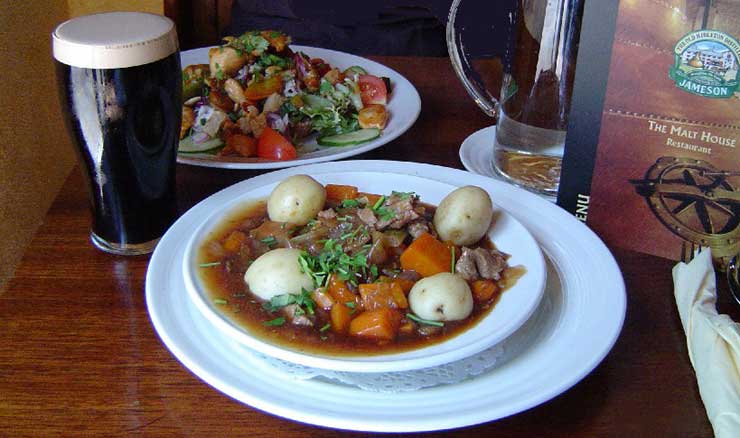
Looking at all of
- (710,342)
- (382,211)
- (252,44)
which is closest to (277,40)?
(252,44)

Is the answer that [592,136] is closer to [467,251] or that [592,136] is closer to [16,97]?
[467,251]

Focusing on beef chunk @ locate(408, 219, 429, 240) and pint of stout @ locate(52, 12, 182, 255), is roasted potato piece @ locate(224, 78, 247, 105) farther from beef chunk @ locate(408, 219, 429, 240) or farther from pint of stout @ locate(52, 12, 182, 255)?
beef chunk @ locate(408, 219, 429, 240)

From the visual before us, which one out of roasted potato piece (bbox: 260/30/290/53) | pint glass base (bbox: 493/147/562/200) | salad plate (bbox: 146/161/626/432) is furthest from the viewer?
roasted potato piece (bbox: 260/30/290/53)

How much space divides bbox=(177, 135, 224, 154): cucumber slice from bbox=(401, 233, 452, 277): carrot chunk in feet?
1.95

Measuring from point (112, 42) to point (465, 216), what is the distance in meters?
0.53

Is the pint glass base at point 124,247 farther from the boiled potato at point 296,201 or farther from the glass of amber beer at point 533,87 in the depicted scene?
the glass of amber beer at point 533,87

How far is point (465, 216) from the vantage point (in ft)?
3.41

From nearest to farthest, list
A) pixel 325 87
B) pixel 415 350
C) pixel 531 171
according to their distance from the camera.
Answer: pixel 415 350
pixel 531 171
pixel 325 87

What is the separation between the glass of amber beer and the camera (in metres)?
1.19

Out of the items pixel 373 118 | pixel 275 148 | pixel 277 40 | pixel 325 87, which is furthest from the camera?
pixel 277 40

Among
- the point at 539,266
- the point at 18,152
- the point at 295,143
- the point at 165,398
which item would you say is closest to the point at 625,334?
the point at 539,266

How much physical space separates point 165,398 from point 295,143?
0.79m

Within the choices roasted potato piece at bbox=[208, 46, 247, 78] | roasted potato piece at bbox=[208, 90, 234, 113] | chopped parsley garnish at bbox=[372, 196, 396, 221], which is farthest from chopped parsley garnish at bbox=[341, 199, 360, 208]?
roasted potato piece at bbox=[208, 46, 247, 78]

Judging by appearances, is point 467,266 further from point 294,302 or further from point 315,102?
point 315,102
